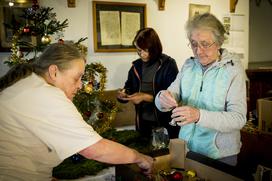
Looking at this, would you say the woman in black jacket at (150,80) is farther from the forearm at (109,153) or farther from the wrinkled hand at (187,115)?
the forearm at (109,153)

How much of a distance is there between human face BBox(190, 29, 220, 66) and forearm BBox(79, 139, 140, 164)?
2.11ft

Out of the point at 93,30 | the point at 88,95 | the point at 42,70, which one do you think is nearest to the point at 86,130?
the point at 42,70

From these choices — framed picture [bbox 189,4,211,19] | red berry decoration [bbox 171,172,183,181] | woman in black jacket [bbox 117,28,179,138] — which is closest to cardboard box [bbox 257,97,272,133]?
woman in black jacket [bbox 117,28,179,138]

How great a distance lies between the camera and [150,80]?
248 centimetres

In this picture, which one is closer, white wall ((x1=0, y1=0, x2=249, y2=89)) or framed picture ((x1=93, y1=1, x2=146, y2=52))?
white wall ((x1=0, y1=0, x2=249, y2=89))

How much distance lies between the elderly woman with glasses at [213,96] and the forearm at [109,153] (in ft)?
0.95

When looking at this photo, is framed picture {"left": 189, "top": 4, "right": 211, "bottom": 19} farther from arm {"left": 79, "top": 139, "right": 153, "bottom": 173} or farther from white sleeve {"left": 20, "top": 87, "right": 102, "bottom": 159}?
white sleeve {"left": 20, "top": 87, "right": 102, "bottom": 159}

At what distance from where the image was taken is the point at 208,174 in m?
1.18

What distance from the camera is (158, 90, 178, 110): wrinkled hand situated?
149 centimetres

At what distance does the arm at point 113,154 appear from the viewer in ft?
3.53

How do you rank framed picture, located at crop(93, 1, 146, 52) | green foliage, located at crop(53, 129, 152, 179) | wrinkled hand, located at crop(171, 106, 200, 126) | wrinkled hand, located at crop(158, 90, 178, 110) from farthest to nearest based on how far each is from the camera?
framed picture, located at crop(93, 1, 146, 52) < green foliage, located at crop(53, 129, 152, 179) < wrinkled hand, located at crop(158, 90, 178, 110) < wrinkled hand, located at crop(171, 106, 200, 126)

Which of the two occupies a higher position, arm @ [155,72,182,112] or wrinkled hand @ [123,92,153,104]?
arm @ [155,72,182,112]

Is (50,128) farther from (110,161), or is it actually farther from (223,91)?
(223,91)

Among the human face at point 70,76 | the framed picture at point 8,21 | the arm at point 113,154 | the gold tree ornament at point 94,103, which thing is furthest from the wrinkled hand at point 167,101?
the framed picture at point 8,21
